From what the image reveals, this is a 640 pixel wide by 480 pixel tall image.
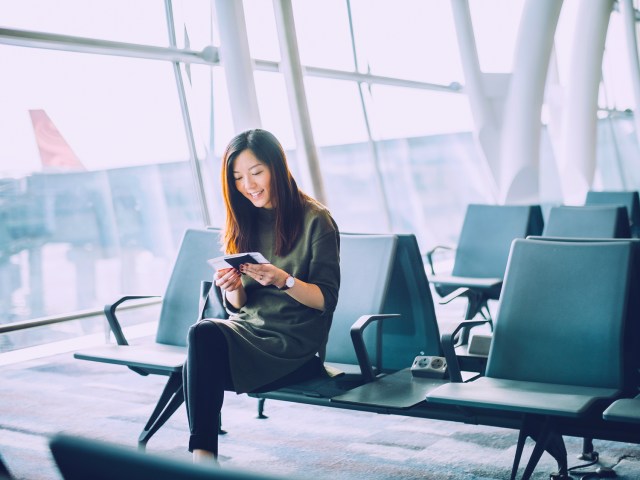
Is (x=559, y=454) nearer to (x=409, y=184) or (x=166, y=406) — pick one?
(x=166, y=406)

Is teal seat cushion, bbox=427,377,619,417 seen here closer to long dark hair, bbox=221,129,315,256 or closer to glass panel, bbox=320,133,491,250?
long dark hair, bbox=221,129,315,256

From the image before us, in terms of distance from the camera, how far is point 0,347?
5.59 metres

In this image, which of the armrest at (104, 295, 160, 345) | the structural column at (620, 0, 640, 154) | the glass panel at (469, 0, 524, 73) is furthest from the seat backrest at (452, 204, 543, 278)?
the structural column at (620, 0, 640, 154)

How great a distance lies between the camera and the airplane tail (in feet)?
19.7

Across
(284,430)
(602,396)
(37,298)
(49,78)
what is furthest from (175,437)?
(49,78)

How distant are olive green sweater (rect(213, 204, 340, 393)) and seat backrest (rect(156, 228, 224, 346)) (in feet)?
2.52

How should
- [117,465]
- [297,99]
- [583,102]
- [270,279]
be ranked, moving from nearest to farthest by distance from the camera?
[117,465]
[270,279]
[297,99]
[583,102]

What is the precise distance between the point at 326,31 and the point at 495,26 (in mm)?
3241

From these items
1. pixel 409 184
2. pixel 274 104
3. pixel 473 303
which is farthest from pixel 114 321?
pixel 409 184

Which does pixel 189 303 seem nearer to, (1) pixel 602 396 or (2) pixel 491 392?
(2) pixel 491 392

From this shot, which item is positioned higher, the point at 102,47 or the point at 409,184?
the point at 102,47

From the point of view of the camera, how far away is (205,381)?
2.75 metres

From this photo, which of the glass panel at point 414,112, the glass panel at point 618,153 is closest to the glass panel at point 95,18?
the glass panel at point 414,112

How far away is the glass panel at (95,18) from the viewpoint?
5.41m
